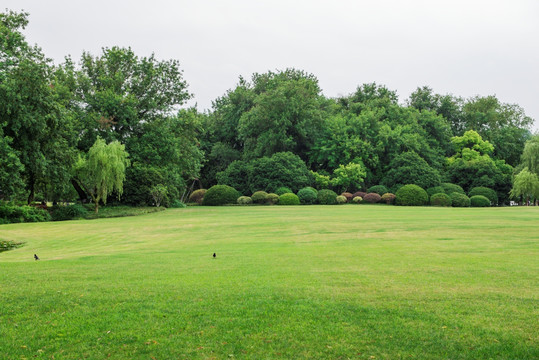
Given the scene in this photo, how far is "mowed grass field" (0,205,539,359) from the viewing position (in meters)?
4.69

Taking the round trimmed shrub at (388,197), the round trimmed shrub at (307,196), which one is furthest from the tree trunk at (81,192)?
the round trimmed shrub at (388,197)

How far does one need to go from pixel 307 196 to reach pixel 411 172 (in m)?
13.1

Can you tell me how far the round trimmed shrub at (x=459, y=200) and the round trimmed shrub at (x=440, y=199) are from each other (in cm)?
55

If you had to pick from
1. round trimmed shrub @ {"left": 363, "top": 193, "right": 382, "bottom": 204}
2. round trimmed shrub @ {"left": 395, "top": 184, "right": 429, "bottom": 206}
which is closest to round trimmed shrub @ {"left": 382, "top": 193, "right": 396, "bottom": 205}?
round trimmed shrub @ {"left": 363, "top": 193, "right": 382, "bottom": 204}

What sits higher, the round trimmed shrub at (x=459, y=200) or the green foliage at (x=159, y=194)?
the green foliage at (x=159, y=194)

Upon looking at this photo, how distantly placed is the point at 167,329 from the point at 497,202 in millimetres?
50371

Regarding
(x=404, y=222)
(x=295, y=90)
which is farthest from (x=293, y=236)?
(x=295, y=90)

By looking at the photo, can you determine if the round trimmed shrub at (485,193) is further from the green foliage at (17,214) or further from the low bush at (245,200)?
the green foliage at (17,214)

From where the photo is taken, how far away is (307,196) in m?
43.3

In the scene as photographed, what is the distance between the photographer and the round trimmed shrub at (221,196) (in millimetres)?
44281

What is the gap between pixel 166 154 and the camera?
122 ft

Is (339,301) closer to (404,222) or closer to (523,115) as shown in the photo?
(404,222)

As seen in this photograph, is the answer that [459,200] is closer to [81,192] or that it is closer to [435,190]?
[435,190]

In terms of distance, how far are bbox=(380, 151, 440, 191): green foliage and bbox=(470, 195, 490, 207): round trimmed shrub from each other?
5.10 m
